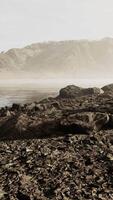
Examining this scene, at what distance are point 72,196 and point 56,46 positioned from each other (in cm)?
18892

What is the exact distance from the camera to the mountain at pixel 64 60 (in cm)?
15825

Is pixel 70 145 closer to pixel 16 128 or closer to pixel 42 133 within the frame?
pixel 42 133

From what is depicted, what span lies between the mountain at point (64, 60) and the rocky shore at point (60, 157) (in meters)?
130

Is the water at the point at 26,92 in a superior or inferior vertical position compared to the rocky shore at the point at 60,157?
inferior

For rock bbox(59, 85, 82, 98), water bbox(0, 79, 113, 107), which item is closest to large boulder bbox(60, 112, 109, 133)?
rock bbox(59, 85, 82, 98)

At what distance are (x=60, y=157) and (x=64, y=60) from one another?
160m

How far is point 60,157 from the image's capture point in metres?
11.8

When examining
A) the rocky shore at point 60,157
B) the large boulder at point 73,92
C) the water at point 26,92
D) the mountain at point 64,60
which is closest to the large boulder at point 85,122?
the rocky shore at point 60,157

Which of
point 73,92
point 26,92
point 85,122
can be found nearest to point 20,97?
point 26,92

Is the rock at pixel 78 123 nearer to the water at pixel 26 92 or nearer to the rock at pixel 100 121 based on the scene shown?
the rock at pixel 100 121

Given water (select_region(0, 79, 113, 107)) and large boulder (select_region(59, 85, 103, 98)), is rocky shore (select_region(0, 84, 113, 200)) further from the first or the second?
water (select_region(0, 79, 113, 107))

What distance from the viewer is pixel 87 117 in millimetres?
14664

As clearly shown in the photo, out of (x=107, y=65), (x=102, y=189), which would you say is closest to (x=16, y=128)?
(x=102, y=189)

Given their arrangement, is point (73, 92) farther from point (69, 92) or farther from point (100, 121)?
point (100, 121)
